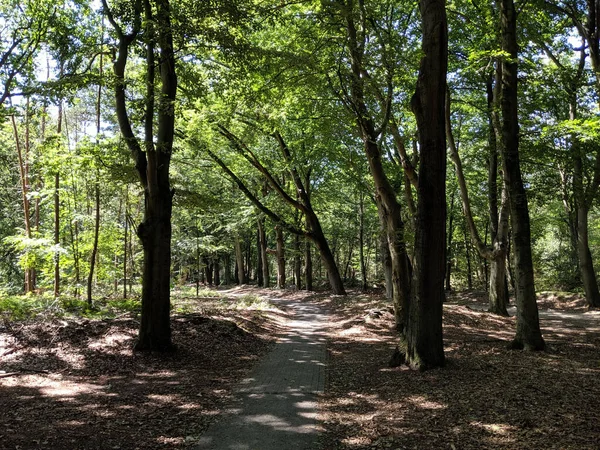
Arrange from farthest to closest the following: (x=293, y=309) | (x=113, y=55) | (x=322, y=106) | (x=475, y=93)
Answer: (x=293, y=309)
(x=475, y=93)
(x=322, y=106)
(x=113, y=55)

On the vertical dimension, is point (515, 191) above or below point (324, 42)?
below

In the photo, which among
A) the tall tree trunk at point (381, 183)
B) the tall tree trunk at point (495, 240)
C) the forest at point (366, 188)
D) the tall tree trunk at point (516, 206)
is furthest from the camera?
the tall tree trunk at point (495, 240)

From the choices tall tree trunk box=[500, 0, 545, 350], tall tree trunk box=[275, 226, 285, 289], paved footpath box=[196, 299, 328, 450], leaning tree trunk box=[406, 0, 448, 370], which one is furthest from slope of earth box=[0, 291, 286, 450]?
tall tree trunk box=[275, 226, 285, 289]

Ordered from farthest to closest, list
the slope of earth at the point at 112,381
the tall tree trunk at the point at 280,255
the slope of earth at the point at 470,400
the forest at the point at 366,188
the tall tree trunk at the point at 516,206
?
the tall tree trunk at the point at 280,255 < the tall tree trunk at the point at 516,206 < the forest at the point at 366,188 < the slope of earth at the point at 112,381 < the slope of earth at the point at 470,400

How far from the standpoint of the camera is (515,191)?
7.93 metres

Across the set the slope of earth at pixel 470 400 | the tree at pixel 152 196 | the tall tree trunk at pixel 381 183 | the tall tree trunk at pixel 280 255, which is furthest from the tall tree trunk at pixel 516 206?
the tall tree trunk at pixel 280 255

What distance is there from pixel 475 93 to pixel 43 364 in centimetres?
1657

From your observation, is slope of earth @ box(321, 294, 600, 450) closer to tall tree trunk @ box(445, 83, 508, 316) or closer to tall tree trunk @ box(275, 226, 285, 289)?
Answer: tall tree trunk @ box(445, 83, 508, 316)

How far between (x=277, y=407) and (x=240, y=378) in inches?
72.6

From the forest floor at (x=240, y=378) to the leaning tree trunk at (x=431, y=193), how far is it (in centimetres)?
61

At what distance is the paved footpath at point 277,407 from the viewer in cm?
432

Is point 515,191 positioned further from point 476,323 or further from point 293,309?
point 293,309

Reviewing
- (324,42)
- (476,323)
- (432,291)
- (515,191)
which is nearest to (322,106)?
(324,42)

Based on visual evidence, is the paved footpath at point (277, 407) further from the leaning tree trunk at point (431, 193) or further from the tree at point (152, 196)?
the tree at point (152, 196)
